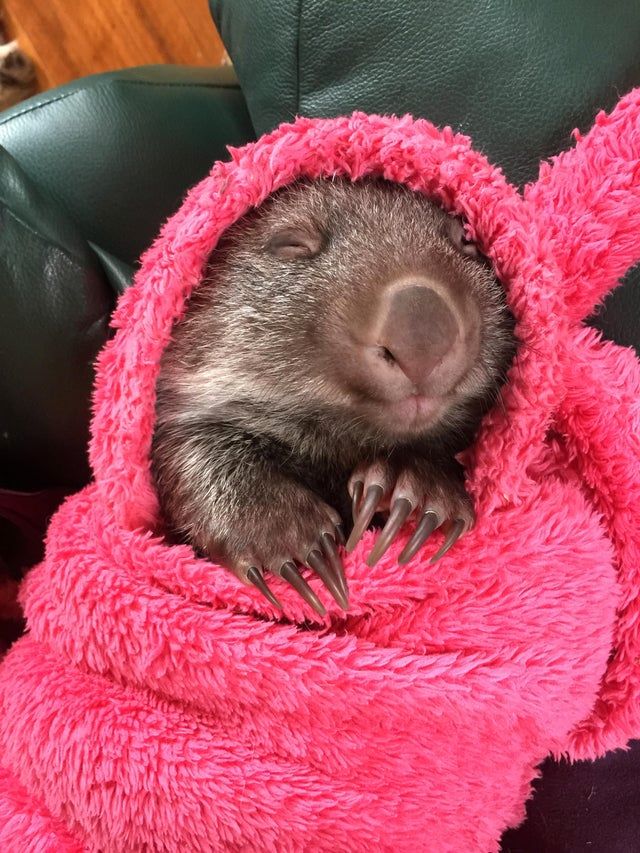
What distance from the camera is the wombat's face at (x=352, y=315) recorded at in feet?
2.52

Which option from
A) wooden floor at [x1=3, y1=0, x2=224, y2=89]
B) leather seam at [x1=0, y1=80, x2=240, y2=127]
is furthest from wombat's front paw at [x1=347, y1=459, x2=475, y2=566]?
wooden floor at [x1=3, y1=0, x2=224, y2=89]

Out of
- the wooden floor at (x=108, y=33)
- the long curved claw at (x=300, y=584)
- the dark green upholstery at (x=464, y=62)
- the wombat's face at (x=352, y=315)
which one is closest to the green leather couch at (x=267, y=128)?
the dark green upholstery at (x=464, y=62)

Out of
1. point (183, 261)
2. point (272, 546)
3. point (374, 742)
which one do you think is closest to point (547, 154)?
point (183, 261)

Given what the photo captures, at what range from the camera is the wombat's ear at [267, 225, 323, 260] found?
922mm

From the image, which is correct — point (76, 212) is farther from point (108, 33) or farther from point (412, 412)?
point (108, 33)

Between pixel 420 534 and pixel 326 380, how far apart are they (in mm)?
204

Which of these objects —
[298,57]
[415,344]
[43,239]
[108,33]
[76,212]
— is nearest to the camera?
[415,344]

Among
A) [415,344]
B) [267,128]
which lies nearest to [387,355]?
[415,344]

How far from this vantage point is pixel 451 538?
0.81m

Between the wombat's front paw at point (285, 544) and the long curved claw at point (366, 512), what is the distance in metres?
0.03

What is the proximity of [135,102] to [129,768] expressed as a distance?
3.79 ft

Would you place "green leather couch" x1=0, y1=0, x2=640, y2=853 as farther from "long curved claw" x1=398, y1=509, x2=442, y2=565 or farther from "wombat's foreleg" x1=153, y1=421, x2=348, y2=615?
"long curved claw" x1=398, y1=509, x2=442, y2=565

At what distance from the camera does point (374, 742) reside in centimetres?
79

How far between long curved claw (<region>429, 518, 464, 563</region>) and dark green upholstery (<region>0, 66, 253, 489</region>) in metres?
0.66
